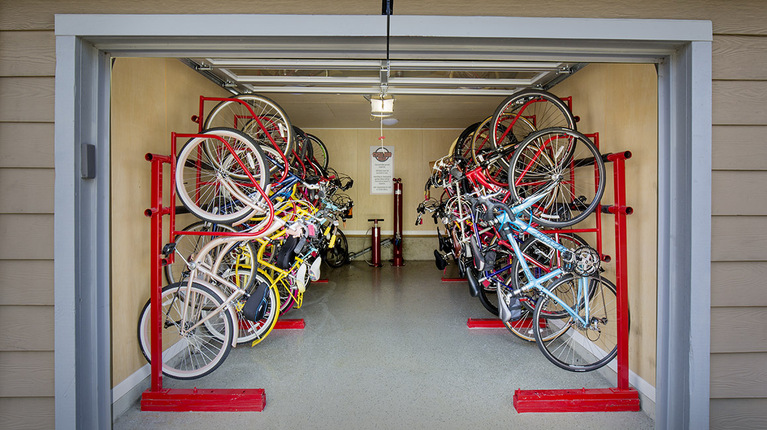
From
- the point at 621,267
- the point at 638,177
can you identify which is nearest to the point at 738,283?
the point at 621,267

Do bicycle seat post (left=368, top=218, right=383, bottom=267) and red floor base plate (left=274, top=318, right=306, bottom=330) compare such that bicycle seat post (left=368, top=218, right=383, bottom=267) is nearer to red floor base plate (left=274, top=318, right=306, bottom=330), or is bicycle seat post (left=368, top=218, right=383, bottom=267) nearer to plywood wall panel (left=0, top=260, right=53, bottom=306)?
red floor base plate (left=274, top=318, right=306, bottom=330)

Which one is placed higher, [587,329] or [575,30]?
[575,30]

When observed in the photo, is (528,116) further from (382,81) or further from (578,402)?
(578,402)

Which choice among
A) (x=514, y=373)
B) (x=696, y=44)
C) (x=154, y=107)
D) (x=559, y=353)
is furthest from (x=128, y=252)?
(x=559, y=353)

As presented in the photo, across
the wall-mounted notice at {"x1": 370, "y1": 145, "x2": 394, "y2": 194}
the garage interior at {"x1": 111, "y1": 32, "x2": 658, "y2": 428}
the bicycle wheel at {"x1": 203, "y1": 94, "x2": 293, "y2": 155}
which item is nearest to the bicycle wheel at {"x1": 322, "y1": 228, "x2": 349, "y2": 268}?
the wall-mounted notice at {"x1": 370, "y1": 145, "x2": 394, "y2": 194}

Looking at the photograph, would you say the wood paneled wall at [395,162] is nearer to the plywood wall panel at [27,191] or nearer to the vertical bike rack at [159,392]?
the vertical bike rack at [159,392]

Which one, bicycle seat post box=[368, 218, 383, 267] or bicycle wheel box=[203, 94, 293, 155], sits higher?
bicycle wheel box=[203, 94, 293, 155]

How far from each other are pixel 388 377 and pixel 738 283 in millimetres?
1858

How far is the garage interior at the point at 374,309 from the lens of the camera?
1.99 metres

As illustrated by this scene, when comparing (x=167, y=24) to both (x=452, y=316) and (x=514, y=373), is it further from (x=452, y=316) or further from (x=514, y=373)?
(x=452, y=316)

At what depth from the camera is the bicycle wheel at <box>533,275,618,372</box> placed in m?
2.19

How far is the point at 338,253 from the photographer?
235 inches

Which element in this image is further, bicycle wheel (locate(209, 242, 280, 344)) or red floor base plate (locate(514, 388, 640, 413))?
bicycle wheel (locate(209, 242, 280, 344))

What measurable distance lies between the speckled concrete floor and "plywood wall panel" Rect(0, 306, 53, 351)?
85 centimetres
